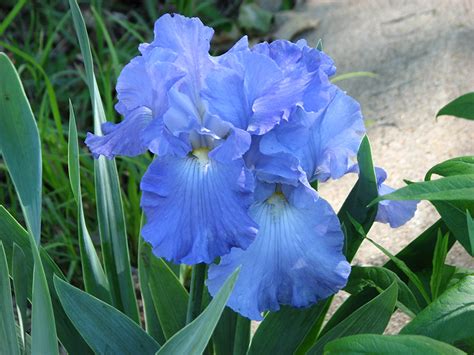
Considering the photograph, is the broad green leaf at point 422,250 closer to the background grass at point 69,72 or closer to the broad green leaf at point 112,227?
the broad green leaf at point 112,227

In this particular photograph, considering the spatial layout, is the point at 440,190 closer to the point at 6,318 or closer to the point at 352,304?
the point at 352,304

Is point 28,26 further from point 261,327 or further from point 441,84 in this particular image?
point 261,327

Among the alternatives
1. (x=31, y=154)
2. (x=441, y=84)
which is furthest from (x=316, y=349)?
(x=441, y=84)

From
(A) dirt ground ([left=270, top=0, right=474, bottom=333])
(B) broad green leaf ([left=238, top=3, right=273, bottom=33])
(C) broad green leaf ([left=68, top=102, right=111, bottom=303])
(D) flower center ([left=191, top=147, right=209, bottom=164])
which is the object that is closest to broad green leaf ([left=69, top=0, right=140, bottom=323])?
(C) broad green leaf ([left=68, top=102, right=111, bottom=303])

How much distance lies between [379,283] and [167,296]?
31cm

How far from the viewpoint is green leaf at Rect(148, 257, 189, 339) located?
1.28 m

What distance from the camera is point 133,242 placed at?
6.76 feet

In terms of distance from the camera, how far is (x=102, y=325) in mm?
1151

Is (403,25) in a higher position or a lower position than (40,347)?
lower

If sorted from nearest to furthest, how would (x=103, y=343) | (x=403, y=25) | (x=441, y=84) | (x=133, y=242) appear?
(x=103, y=343)
(x=133, y=242)
(x=441, y=84)
(x=403, y=25)

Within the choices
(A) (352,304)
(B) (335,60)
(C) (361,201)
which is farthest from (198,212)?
(B) (335,60)

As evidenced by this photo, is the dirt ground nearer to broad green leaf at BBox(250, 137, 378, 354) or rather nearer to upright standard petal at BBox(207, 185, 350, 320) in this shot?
broad green leaf at BBox(250, 137, 378, 354)

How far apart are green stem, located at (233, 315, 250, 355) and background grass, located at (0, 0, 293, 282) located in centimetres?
77

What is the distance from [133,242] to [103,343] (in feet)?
2.95
